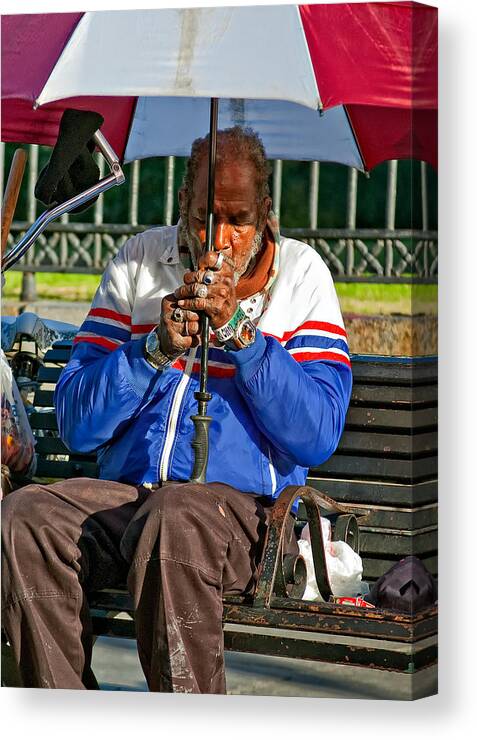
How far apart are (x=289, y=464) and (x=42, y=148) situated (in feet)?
4.46

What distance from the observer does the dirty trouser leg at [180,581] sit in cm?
439

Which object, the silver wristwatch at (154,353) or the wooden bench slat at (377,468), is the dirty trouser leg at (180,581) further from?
the wooden bench slat at (377,468)

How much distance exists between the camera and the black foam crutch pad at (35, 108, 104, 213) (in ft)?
16.9

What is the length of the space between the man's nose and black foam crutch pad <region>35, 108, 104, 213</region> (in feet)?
2.18

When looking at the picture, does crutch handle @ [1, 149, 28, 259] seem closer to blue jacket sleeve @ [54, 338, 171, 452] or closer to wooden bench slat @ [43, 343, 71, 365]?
blue jacket sleeve @ [54, 338, 171, 452]

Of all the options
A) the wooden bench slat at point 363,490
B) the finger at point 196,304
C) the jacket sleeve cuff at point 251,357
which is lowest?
the wooden bench slat at point 363,490

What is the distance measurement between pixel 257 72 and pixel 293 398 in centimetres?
98

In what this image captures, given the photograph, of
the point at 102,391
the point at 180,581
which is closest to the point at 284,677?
the point at 180,581

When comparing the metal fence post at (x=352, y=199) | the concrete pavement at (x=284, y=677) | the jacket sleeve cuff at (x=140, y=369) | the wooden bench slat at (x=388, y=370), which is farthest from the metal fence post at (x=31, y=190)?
the concrete pavement at (x=284, y=677)

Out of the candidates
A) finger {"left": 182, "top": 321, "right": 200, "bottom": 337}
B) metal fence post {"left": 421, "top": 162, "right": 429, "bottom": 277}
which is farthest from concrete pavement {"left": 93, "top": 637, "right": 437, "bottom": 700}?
metal fence post {"left": 421, "top": 162, "right": 429, "bottom": 277}

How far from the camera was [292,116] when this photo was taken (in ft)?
16.8

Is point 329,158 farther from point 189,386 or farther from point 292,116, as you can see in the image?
point 189,386

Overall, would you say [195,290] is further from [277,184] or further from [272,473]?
[277,184]

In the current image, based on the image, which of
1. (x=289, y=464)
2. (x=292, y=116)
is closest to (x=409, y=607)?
(x=289, y=464)
